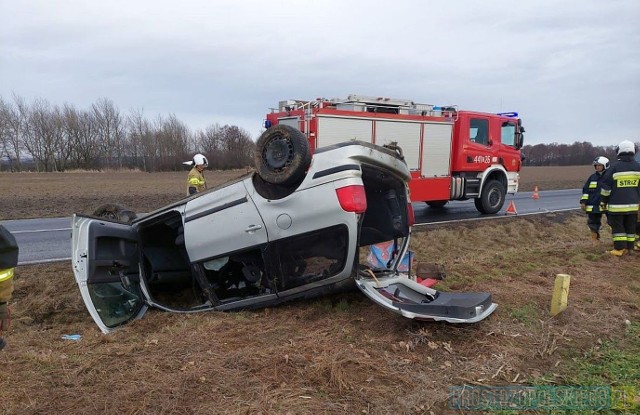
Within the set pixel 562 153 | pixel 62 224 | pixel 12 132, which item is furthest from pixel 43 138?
pixel 562 153

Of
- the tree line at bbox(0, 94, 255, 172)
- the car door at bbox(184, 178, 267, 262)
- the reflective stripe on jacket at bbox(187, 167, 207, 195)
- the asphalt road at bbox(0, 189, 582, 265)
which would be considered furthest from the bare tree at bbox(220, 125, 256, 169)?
the car door at bbox(184, 178, 267, 262)

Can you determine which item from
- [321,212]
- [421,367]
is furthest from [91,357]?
[421,367]

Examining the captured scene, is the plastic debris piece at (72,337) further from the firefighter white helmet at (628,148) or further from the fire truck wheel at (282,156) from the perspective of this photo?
the firefighter white helmet at (628,148)

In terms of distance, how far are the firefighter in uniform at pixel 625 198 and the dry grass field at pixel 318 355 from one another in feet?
7.13

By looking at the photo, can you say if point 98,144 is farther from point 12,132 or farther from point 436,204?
point 436,204

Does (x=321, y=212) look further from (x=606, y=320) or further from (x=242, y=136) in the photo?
(x=242, y=136)

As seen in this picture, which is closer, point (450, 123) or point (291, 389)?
point (291, 389)

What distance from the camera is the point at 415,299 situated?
399cm

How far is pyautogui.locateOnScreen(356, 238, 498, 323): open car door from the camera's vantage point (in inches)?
131

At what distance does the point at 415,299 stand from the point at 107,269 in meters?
2.84

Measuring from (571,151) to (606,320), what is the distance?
7978 centimetres

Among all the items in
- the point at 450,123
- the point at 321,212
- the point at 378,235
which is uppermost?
the point at 450,123

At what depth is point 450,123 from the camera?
12.1m

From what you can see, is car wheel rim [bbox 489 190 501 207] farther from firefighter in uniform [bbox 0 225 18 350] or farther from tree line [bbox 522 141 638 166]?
tree line [bbox 522 141 638 166]
